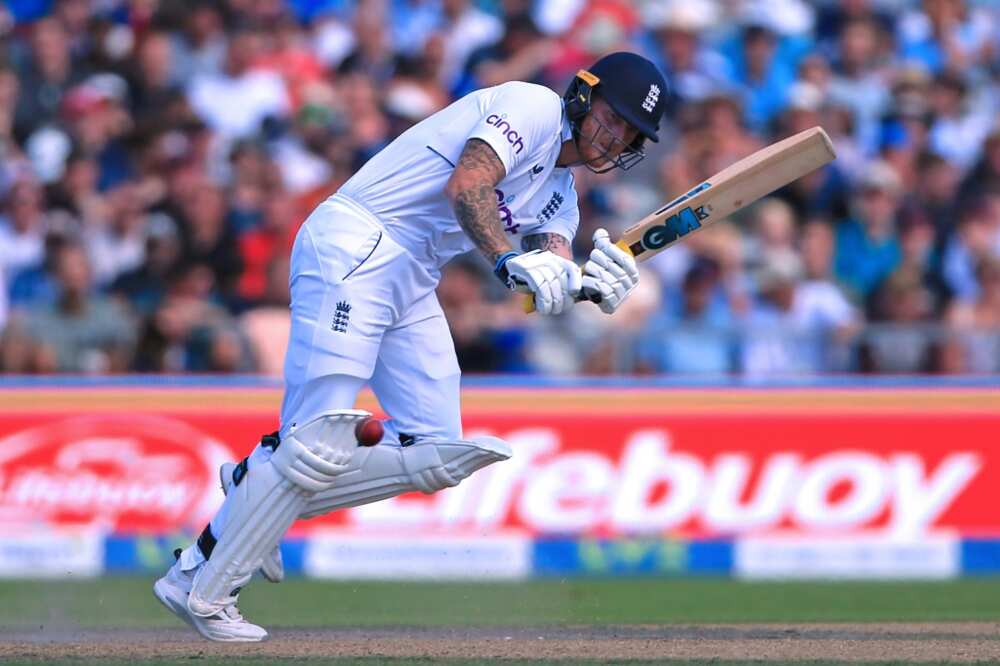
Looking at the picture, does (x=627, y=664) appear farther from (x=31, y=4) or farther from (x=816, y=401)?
(x=31, y=4)

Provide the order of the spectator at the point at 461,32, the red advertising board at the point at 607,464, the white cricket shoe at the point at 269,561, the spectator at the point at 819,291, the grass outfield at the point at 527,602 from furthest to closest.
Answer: the spectator at the point at 461,32, the spectator at the point at 819,291, the red advertising board at the point at 607,464, the grass outfield at the point at 527,602, the white cricket shoe at the point at 269,561

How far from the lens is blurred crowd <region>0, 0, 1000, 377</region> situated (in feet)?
29.7

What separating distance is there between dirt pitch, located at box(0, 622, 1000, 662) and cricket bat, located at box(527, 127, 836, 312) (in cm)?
128

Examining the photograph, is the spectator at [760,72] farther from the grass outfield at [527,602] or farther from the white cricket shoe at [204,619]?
the white cricket shoe at [204,619]

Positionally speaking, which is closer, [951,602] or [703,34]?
[951,602]

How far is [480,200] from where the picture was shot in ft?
16.3

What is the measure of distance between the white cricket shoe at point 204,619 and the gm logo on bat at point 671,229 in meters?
1.74

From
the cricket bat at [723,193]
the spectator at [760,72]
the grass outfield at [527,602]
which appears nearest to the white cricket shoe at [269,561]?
the grass outfield at [527,602]

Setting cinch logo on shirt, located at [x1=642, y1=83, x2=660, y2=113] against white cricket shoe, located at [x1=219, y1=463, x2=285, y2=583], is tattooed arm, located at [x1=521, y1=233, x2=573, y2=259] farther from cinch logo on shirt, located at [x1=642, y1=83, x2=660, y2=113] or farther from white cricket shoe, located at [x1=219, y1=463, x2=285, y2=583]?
white cricket shoe, located at [x1=219, y1=463, x2=285, y2=583]

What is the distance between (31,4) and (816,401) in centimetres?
608

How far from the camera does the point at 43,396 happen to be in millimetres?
8555

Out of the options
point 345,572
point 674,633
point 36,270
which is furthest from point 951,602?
point 36,270

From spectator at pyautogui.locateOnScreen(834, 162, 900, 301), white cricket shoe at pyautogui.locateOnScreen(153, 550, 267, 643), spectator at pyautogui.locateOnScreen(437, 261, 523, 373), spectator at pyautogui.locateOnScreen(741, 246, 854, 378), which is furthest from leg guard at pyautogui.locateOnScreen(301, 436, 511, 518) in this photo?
spectator at pyautogui.locateOnScreen(834, 162, 900, 301)

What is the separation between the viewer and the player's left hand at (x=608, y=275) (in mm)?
5102
